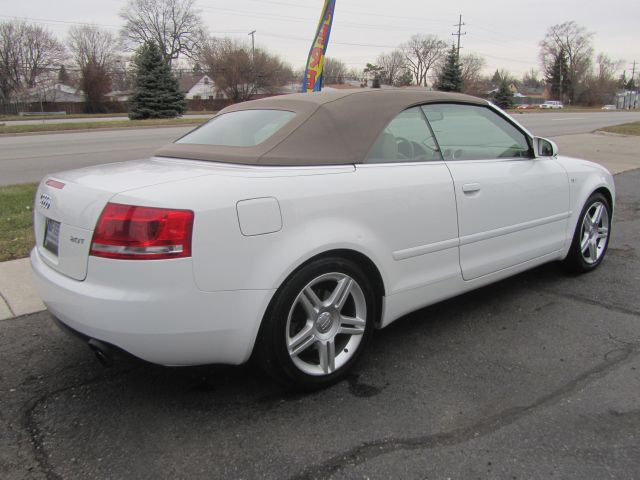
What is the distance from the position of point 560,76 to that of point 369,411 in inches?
3859

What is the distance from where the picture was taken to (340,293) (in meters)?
2.72

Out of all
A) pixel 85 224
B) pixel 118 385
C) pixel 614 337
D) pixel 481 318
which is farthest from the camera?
pixel 481 318

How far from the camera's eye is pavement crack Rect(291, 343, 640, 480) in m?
2.20

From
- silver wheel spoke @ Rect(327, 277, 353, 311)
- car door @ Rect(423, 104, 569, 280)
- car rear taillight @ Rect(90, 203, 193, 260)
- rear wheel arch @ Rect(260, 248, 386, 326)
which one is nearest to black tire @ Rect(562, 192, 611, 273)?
car door @ Rect(423, 104, 569, 280)

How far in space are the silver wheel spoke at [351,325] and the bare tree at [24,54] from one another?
6806 cm

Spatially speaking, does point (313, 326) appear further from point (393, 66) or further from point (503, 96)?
point (393, 66)

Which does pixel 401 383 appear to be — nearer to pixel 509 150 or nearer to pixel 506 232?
pixel 506 232

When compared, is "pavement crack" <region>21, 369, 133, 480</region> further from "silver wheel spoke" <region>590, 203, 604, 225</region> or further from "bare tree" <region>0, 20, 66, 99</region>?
"bare tree" <region>0, 20, 66, 99</region>

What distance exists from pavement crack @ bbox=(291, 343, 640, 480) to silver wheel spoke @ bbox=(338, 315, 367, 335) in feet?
2.05

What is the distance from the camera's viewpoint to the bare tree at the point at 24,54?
200ft

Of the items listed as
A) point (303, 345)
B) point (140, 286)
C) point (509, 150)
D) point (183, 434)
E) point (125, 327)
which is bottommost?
point (183, 434)

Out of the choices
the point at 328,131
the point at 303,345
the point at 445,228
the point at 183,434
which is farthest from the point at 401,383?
the point at 328,131

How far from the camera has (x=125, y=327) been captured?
2.22 metres

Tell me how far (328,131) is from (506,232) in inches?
57.1
